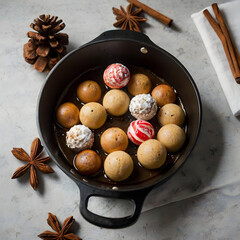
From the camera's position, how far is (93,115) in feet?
3.75

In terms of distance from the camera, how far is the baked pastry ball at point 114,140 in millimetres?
1114

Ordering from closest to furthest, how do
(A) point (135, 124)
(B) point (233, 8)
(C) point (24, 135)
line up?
(A) point (135, 124)
(C) point (24, 135)
(B) point (233, 8)

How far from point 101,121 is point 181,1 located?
0.71 metres

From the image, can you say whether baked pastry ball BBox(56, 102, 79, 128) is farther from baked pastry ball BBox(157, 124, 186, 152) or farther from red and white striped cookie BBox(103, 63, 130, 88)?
baked pastry ball BBox(157, 124, 186, 152)

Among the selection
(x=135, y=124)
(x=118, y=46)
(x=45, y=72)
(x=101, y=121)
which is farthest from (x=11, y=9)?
(x=135, y=124)

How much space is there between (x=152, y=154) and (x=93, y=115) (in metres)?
0.26

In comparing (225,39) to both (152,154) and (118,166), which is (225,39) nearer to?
(152,154)

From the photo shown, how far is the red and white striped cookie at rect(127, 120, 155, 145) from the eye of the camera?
1123 mm

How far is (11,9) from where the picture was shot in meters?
1.40

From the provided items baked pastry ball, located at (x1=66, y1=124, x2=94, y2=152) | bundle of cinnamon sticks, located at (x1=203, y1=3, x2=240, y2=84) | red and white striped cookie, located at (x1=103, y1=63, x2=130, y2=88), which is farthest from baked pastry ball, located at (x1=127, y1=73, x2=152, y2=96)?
bundle of cinnamon sticks, located at (x1=203, y1=3, x2=240, y2=84)

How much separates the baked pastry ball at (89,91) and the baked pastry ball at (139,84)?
13 cm

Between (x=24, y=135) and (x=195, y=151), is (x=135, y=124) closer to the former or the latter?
(x=195, y=151)

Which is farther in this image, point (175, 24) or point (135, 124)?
point (175, 24)

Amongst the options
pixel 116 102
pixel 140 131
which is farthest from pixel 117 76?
pixel 140 131
